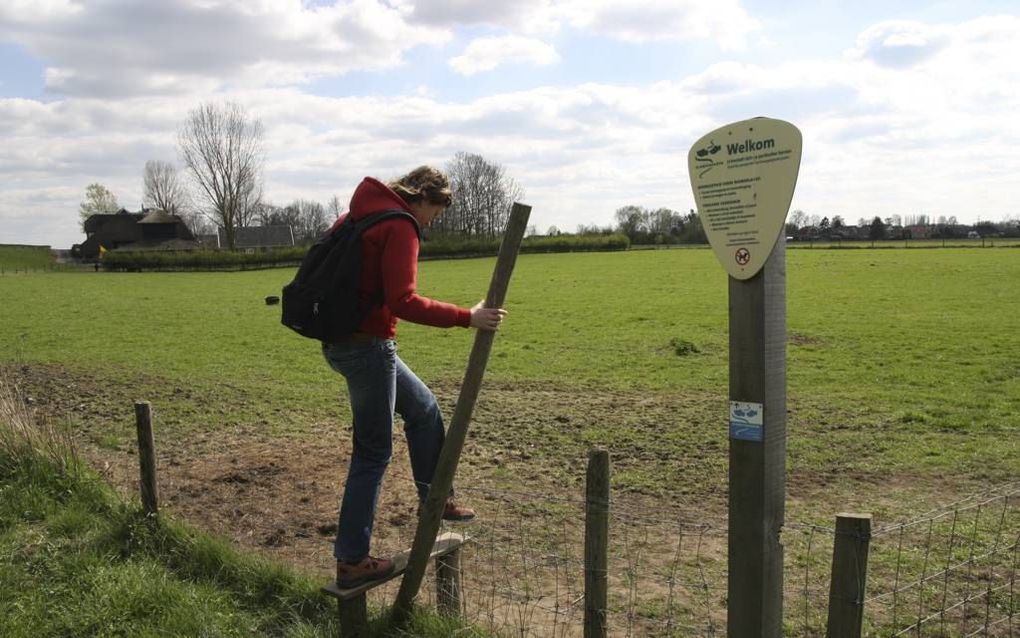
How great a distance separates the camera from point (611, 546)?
18.7ft

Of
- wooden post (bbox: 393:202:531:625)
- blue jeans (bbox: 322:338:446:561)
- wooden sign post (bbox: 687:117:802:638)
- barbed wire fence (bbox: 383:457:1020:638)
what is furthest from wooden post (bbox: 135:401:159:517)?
wooden sign post (bbox: 687:117:802:638)

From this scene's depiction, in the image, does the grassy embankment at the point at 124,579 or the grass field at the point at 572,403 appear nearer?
the grassy embankment at the point at 124,579

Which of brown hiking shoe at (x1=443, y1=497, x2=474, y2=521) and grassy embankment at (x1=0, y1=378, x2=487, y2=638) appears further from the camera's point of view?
brown hiking shoe at (x1=443, y1=497, x2=474, y2=521)

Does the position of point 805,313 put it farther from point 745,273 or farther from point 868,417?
point 745,273

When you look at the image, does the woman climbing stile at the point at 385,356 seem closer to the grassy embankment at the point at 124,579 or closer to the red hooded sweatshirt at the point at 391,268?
the red hooded sweatshirt at the point at 391,268

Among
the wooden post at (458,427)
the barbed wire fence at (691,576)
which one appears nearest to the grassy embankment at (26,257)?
the barbed wire fence at (691,576)

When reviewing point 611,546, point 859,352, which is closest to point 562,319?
point 859,352

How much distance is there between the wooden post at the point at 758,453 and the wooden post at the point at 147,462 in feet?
12.9

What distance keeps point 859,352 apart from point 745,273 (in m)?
14.1

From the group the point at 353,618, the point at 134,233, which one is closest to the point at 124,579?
the point at 353,618

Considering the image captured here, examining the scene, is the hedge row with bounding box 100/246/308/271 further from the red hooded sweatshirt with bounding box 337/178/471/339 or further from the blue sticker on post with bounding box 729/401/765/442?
the blue sticker on post with bounding box 729/401/765/442

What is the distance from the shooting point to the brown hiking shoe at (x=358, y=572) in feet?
13.1

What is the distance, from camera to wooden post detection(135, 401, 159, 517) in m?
5.29

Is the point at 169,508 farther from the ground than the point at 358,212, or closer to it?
closer to it
